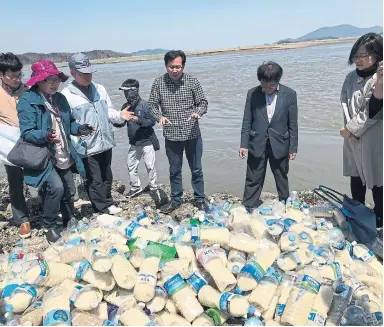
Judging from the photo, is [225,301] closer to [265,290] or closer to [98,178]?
[265,290]

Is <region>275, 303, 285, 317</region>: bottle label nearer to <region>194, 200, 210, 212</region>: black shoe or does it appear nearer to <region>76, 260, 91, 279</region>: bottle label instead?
<region>76, 260, 91, 279</region>: bottle label

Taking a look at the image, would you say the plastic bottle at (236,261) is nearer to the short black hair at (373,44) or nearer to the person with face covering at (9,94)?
the short black hair at (373,44)

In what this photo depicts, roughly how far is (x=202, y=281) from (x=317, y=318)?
2.77ft

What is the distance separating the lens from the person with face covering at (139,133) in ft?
17.9

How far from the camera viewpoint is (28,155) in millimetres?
3793

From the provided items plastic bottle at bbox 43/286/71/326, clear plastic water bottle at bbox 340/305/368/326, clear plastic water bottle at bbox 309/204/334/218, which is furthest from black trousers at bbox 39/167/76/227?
clear plastic water bottle at bbox 340/305/368/326

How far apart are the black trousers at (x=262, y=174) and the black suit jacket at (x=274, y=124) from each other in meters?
0.10

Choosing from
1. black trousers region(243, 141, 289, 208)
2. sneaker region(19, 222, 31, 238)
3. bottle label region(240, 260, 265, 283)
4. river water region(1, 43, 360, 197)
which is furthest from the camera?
river water region(1, 43, 360, 197)

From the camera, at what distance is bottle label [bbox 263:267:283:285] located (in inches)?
113

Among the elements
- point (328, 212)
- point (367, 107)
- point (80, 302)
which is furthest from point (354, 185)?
point (80, 302)

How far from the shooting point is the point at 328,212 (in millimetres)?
3902

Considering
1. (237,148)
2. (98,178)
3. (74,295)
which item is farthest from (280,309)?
(237,148)

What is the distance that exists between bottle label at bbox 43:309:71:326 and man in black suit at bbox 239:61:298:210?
2.65 m

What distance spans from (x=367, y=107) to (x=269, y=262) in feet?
5.48
